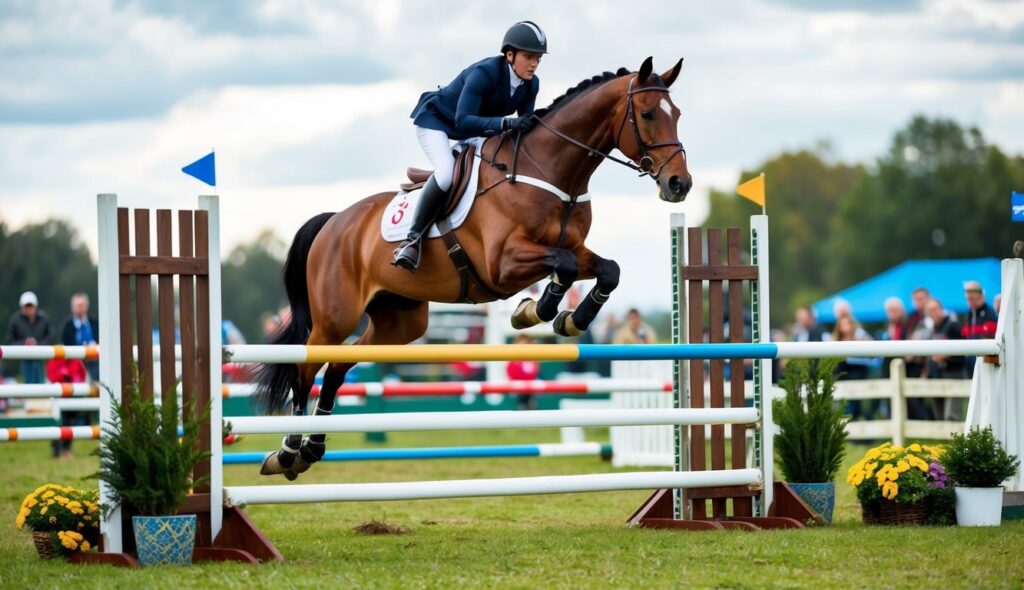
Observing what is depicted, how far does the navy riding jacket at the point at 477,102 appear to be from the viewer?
20.0ft

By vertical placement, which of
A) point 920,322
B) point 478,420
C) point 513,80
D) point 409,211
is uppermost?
point 513,80

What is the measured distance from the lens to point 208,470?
514 centimetres

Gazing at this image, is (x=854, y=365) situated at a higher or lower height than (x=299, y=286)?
lower

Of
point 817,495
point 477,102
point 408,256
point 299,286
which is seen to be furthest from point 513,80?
point 817,495

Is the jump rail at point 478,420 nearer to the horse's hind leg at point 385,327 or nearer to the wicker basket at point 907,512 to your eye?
the wicker basket at point 907,512

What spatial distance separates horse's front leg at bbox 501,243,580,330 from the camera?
586 cm

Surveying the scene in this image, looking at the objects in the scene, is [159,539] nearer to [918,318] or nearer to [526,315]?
[526,315]

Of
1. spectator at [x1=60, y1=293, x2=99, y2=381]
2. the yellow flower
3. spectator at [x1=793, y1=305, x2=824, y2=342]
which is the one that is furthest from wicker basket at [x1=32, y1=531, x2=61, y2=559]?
spectator at [x1=793, y1=305, x2=824, y2=342]

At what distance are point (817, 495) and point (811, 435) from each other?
0.31 metres

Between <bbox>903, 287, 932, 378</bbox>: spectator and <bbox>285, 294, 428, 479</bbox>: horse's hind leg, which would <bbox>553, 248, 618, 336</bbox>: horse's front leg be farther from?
<bbox>903, 287, 932, 378</bbox>: spectator

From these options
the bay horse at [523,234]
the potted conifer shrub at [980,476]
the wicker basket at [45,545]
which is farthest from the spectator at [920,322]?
the wicker basket at [45,545]

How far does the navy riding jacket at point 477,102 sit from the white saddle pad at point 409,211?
0.59ft

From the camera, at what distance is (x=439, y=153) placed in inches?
249

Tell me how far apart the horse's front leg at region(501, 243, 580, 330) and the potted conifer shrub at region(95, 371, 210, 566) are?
5.65 feet
